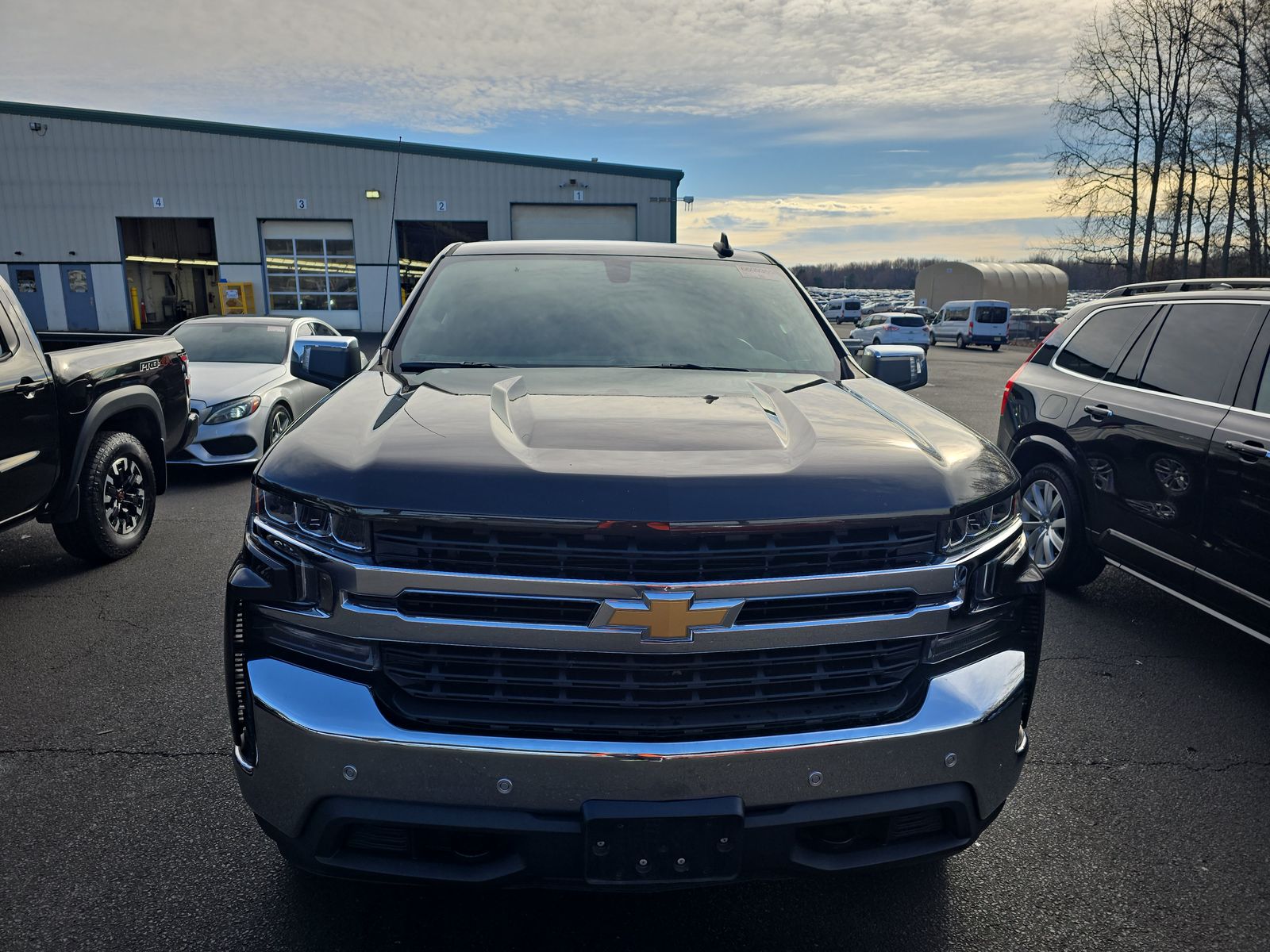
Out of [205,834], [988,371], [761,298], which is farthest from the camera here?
[988,371]

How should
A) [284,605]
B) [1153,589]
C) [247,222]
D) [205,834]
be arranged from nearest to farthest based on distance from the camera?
[284,605] → [205,834] → [1153,589] → [247,222]

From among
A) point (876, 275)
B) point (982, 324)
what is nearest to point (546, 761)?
point (982, 324)

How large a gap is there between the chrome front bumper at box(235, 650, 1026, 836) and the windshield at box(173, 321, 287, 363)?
8.55m

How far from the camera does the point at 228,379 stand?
898 centimetres

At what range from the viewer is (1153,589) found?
5.72 metres

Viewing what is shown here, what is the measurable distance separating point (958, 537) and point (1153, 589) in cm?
442

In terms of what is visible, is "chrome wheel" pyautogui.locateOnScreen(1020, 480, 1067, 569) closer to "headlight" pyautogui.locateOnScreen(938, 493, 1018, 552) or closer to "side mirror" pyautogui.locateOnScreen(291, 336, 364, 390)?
"headlight" pyautogui.locateOnScreen(938, 493, 1018, 552)

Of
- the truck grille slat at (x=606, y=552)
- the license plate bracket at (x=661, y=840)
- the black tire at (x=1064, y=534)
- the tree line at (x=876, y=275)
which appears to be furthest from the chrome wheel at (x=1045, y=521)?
the tree line at (x=876, y=275)

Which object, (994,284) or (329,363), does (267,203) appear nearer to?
(329,363)

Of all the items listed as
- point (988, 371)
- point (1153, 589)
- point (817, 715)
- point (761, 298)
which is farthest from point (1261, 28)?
point (817, 715)

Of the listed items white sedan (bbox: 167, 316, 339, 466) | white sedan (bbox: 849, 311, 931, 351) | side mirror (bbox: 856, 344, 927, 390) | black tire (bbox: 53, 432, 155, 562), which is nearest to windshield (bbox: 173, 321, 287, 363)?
white sedan (bbox: 167, 316, 339, 466)

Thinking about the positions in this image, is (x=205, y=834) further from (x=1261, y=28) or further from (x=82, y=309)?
(x=1261, y=28)

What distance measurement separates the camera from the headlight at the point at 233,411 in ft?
27.9

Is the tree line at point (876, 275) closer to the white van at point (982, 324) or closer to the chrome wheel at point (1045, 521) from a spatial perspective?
the white van at point (982, 324)
